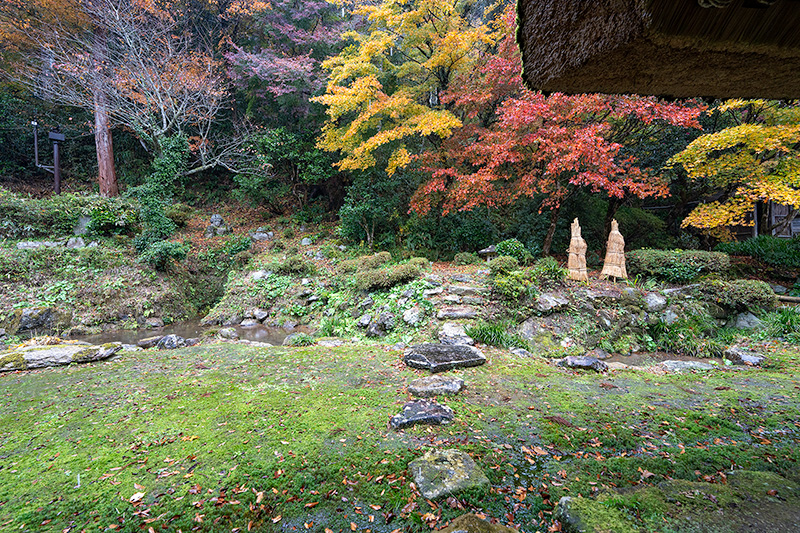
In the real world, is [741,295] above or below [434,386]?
above

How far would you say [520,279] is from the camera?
5.84 metres

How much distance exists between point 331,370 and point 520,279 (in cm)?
366

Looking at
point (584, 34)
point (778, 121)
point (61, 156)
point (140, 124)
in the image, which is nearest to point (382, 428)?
point (584, 34)

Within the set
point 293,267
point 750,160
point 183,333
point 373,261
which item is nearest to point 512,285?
point 373,261

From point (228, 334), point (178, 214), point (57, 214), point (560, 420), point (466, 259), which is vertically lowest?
point (228, 334)

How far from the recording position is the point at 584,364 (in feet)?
13.4

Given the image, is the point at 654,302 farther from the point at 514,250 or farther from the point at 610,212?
the point at 610,212

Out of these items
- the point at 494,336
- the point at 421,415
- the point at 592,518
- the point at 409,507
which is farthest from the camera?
the point at 494,336

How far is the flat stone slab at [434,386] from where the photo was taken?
9.97ft

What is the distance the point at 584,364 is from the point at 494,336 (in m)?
1.26

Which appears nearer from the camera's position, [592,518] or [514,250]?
[592,518]

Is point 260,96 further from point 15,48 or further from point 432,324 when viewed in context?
point 432,324

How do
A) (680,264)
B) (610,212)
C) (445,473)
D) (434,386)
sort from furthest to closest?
(610,212), (680,264), (434,386), (445,473)

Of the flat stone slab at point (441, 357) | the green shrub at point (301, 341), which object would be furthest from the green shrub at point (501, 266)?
the green shrub at point (301, 341)
